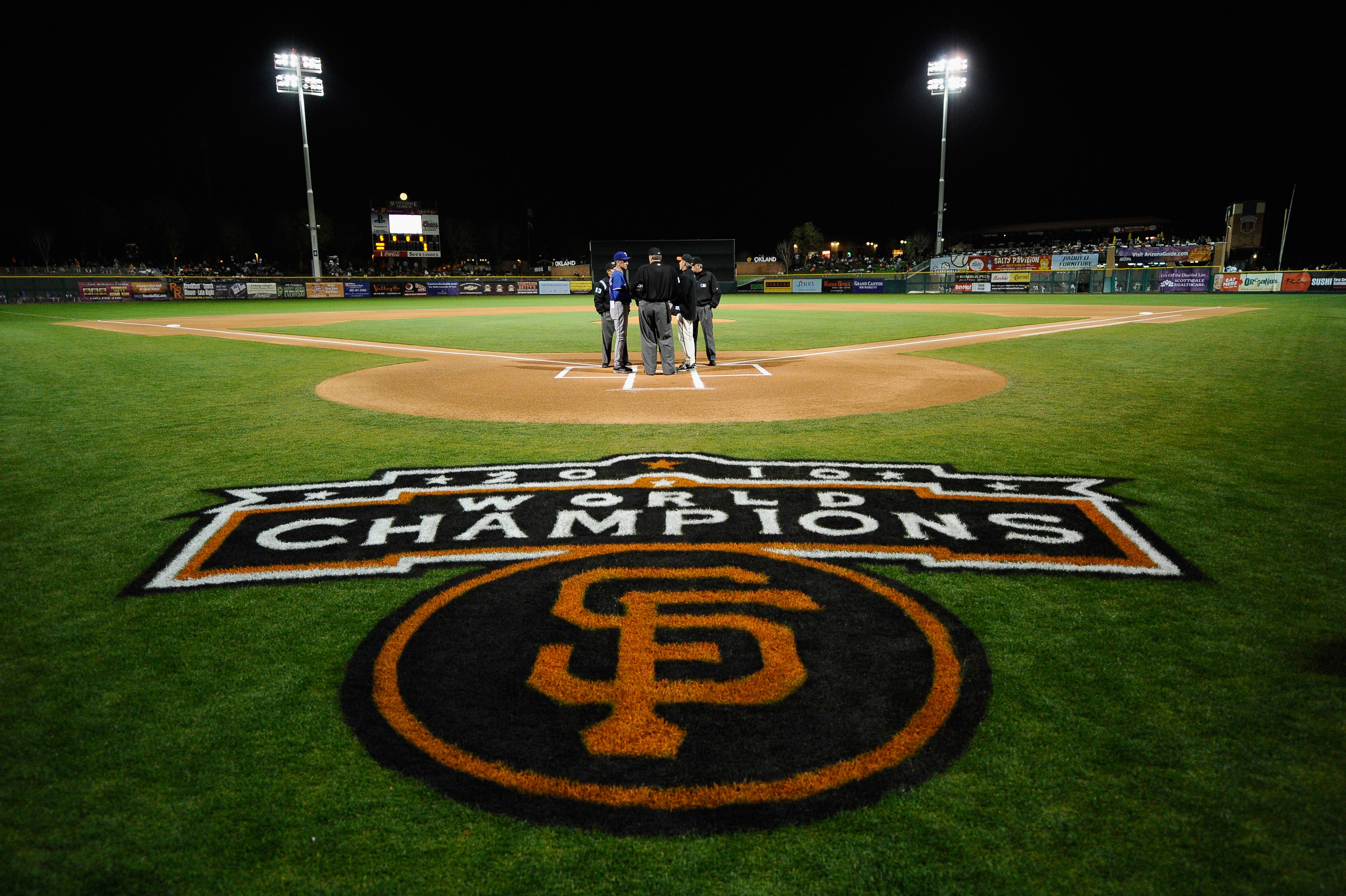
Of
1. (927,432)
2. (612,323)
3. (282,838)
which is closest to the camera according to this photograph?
(282,838)

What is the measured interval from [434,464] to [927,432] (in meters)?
4.92

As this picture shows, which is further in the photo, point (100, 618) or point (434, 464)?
A: point (434, 464)

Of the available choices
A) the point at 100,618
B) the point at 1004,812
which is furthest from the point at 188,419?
the point at 1004,812

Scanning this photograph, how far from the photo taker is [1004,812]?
88.0 inches

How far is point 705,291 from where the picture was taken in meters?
12.6

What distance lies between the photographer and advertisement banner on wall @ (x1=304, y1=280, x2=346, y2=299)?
149ft

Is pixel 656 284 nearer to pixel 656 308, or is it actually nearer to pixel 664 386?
pixel 656 308

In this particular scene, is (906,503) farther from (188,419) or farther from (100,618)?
(188,419)

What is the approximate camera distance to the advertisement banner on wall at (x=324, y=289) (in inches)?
1788

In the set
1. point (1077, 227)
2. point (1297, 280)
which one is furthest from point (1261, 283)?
point (1077, 227)

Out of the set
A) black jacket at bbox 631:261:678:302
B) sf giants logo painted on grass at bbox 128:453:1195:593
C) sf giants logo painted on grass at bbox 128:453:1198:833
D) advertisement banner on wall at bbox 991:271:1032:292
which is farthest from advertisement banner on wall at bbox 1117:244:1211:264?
sf giants logo painted on grass at bbox 128:453:1198:833

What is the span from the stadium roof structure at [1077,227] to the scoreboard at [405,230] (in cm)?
7175

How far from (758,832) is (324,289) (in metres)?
50.2

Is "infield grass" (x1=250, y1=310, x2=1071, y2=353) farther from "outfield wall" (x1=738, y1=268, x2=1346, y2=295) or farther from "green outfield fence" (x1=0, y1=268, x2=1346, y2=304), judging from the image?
"outfield wall" (x1=738, y1=268, x2=1346, y2=295)
